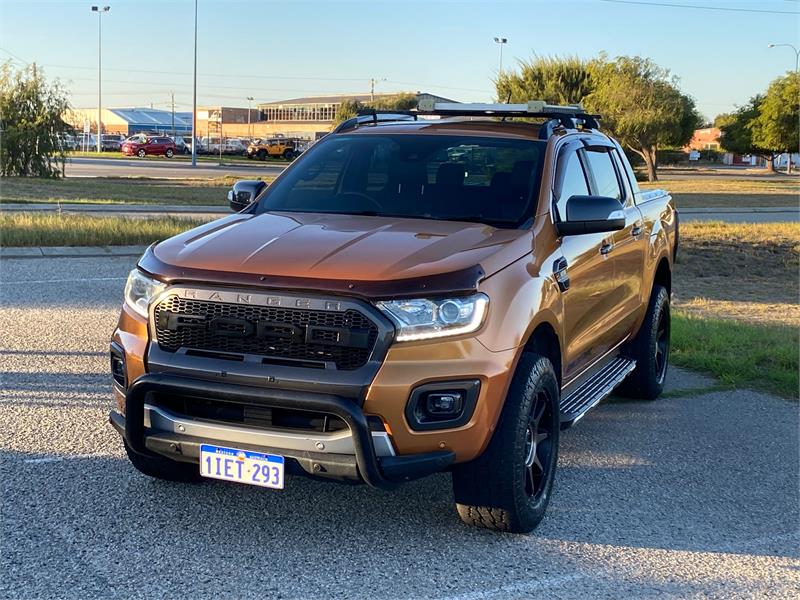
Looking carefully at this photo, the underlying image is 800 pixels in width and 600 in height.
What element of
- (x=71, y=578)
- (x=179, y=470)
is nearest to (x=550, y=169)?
(x=179, y=470)

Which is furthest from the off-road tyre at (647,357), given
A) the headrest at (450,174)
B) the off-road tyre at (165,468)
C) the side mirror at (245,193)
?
the off-road tyre at (165,468)

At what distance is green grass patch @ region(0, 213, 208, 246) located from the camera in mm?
13812

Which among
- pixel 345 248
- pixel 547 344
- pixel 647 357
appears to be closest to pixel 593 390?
pixel 547 344

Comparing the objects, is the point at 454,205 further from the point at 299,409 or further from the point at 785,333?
the point at 785,333

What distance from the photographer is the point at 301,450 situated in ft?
12.6

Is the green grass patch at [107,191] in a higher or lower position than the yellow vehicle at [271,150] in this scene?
lower

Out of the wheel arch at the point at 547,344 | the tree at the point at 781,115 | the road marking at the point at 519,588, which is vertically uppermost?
the tree at the point at 781,115

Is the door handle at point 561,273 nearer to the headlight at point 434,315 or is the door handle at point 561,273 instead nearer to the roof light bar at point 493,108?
the headlight at point 434,315

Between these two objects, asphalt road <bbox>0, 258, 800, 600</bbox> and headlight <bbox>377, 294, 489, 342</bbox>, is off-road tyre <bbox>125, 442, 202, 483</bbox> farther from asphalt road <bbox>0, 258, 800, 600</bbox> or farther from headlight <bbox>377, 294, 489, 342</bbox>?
headlight <bbox>377, 294, 489, 342</bbox>

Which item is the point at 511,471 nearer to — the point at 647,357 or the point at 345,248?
the point at 345,248

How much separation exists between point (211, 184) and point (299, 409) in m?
31.5

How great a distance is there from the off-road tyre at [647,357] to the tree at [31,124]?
29420 millimetres

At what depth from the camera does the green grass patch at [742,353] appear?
7590 millimetres

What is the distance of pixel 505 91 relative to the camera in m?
53.0
